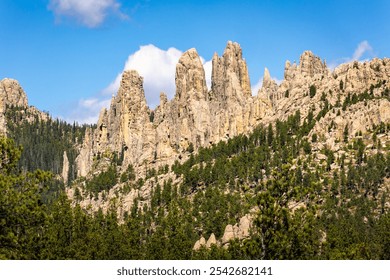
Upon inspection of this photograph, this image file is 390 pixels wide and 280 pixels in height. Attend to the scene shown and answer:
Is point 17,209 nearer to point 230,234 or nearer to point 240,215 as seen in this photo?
point 230,234

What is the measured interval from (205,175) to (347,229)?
87.3 m

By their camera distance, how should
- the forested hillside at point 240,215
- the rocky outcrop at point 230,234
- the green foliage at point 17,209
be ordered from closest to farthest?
the green foliage at point 17,209 → the forested hillside at point 240,215 → the rocky outcrop at point 230,234

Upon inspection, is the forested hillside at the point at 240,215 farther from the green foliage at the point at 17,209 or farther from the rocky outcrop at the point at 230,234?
the rocky outcrop at the point at 230,234

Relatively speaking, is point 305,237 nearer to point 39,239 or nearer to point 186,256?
point 39,239

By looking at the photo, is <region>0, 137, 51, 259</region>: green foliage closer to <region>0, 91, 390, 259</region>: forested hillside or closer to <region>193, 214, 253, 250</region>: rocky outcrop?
<region>0, 91, 390, 259</region>: forested hillside

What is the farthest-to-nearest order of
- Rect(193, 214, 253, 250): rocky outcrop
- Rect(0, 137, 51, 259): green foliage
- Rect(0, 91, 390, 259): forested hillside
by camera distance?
Rect(193, 214, 253, 250): rocky outcrop < Rect(0, 91, 390, 259): forested hillside < Rect(0, 137, 51, 259): green foliage

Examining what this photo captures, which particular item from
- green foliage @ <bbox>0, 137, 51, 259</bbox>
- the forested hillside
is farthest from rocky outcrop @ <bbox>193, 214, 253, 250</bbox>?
green foliage @ <bbox>0, 137, 51, 259</bbox>

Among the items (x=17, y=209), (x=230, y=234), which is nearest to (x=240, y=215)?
(x=230, y=234)

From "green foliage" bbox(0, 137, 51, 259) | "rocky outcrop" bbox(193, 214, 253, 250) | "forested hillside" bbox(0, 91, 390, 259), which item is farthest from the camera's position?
"rocky outcrop" bbox(193, 214, 253, 250)

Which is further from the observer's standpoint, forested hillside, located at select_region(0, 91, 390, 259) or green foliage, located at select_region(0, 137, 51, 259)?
forested hillside, located at select_region(0, 91, 390, 259)

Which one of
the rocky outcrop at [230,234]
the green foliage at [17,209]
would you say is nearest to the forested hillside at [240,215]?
the green foliage at [17,209]
